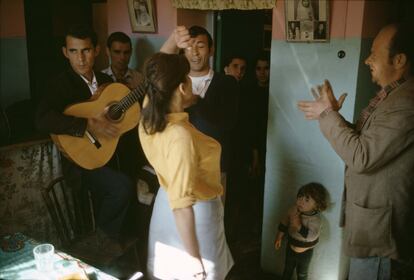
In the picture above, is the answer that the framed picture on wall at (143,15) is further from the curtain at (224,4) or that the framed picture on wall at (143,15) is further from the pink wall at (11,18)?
the pink wall at (11,18)

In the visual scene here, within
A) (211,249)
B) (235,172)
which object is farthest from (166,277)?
(235,172)

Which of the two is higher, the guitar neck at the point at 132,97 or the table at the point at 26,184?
the guitar neck at the point at 132,97

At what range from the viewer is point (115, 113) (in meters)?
2.17

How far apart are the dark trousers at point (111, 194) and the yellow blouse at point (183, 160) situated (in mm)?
711

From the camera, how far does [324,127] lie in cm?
152

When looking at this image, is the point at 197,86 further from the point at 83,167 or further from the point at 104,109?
the point at 83,167

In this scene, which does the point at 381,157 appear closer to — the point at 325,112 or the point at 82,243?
the point at 325,112

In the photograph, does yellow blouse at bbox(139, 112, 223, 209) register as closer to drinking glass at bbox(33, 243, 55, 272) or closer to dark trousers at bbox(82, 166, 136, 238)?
drinking glass at bbox(33, 243, 55, 272)

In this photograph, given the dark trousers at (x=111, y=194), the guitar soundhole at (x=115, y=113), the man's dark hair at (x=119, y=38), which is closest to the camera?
the guitar soundhole at (x=115, y=113)

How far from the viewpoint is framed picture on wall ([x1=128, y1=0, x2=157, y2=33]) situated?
2.31 metres

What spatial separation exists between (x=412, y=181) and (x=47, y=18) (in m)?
3.52

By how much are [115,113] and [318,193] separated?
4.12 ft

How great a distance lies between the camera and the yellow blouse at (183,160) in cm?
144

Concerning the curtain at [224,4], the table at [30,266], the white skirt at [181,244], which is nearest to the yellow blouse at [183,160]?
the white skirt at [181,244]
